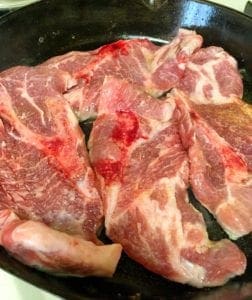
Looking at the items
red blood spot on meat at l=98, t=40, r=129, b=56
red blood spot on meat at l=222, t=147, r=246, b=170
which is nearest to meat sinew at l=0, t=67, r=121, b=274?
red blood spot on meat at l=98, t=40, r=129, b=56

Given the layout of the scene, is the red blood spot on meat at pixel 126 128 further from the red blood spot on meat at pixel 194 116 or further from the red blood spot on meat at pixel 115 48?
the red blood spot on meat at pixel 115 48

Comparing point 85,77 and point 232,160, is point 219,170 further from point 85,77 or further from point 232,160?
point 85,77

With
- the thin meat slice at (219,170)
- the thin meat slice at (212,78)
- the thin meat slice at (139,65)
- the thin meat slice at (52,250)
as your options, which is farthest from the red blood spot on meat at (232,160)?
the thin meat slice at (52,250)

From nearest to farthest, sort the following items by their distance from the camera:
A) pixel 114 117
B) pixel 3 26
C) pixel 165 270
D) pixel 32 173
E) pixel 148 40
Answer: pixel 165 270, pixel 32 173, pixel 114 117, pixel 3 26, pixel 148 40

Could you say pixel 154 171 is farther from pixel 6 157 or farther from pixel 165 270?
pixel 6 157

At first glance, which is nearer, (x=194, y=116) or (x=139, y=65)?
(x=194, y=116)

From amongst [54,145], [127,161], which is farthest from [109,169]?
[54,145]

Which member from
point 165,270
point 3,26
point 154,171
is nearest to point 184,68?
point 154,171
